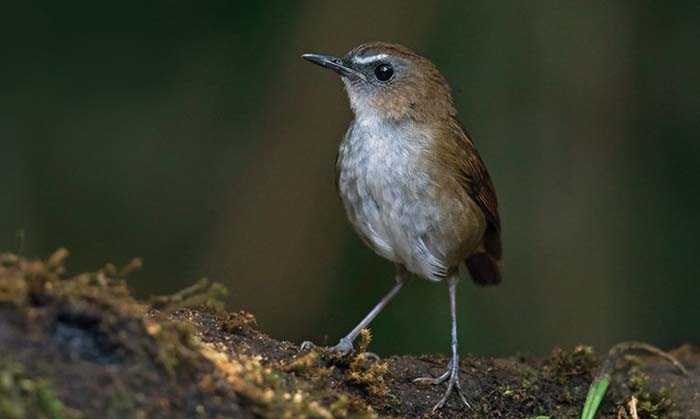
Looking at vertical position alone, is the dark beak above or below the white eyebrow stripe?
below

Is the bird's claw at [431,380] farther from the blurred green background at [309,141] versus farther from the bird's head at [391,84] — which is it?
the blurred green background at [309,141]

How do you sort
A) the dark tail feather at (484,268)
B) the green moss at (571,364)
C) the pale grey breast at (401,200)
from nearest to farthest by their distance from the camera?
the green moss at (571,364), the pale grey breast at (401,200), the dark tail feather at (484,268)

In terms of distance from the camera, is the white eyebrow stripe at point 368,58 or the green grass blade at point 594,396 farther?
the white eyebrow stripe at point 368,58

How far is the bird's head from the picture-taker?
5.47m

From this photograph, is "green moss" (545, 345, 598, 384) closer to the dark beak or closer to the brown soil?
the brown soil

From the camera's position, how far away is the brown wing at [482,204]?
549cm

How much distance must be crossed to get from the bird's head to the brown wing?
194 mm

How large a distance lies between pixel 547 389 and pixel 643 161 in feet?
13.5

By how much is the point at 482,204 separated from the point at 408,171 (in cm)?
65


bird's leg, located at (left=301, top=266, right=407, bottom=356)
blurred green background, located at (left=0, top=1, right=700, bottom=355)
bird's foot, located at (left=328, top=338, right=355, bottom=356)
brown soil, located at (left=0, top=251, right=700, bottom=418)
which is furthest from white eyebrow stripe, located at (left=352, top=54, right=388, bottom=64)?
blurred green background, located at (left=0, top=1, right=700, bottom=355)

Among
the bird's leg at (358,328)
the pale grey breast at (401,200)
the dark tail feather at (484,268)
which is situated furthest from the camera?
the dark tail feather at (484,268)

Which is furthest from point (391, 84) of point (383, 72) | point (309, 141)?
point (309, 141)

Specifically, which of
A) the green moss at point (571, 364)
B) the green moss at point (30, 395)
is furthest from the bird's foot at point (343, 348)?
the green moss at point (30, 395)

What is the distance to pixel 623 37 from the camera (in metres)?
8.44
